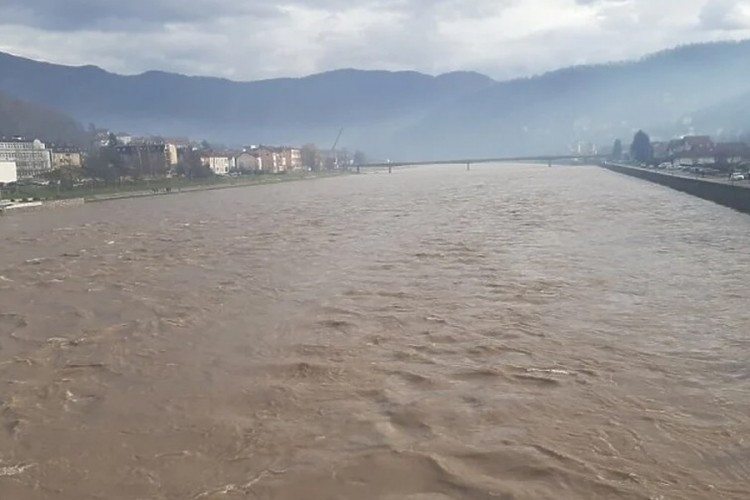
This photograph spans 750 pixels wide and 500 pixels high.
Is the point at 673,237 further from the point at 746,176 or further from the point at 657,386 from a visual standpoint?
the point at 746,176

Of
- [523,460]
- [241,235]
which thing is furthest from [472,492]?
[241,235]

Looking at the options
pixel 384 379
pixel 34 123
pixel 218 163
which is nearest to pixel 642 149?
pixel 218 163

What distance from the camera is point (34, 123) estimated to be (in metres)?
89.3

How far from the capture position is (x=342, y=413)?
14.2 feet

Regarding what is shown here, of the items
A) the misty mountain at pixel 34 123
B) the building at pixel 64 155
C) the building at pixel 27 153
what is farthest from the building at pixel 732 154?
the misty mountain at pixel 34 123

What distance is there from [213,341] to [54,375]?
1.33m

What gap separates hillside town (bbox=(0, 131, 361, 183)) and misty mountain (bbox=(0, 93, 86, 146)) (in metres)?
5.70

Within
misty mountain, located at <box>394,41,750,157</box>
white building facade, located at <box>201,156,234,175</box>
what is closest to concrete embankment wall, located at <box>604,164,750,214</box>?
white building facade, located at <box>201,156,234,175</box>

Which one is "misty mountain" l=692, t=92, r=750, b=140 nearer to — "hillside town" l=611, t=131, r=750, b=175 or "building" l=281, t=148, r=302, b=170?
"hillside town" l=611, t=131, r=750, b=175

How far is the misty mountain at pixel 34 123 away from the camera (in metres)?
85.3

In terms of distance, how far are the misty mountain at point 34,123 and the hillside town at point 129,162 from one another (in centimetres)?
570

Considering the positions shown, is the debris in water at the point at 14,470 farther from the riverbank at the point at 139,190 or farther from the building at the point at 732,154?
the building at the point at 732,154

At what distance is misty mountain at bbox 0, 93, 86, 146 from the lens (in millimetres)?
85312

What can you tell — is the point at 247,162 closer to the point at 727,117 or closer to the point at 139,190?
the point at 139,190
